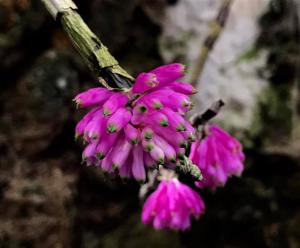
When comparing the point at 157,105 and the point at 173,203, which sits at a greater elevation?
the point at 157,105

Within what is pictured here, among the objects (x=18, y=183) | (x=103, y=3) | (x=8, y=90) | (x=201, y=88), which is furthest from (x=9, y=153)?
(x=201, y=88)

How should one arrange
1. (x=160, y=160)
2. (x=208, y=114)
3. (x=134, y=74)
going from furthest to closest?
(x=134, y=74)
(x=208, y=114)
(x=160, y=160)

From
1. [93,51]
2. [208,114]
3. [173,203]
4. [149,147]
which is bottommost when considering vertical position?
[173,203]

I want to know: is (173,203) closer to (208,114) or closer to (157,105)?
(208,114)

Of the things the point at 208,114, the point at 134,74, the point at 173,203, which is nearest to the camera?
the point at 208,114

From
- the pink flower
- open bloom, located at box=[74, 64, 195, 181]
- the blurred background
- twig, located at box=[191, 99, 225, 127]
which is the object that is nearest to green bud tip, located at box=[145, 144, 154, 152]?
open bloom, located at box=[74, 64, 195, 181]

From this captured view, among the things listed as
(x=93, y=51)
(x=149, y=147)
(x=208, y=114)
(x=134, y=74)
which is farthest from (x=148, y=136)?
(x=134, y=74)

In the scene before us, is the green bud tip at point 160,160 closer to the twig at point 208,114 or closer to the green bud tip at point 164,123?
the green bud tip at point 164,123

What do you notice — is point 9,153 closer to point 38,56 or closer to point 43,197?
point 43,197

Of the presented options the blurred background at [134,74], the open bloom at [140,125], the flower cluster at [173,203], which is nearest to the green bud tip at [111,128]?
the open bloom at [140,125]

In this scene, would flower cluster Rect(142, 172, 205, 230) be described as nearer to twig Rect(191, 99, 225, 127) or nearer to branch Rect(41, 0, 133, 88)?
twig Rect(191, 99, 225, 127)
